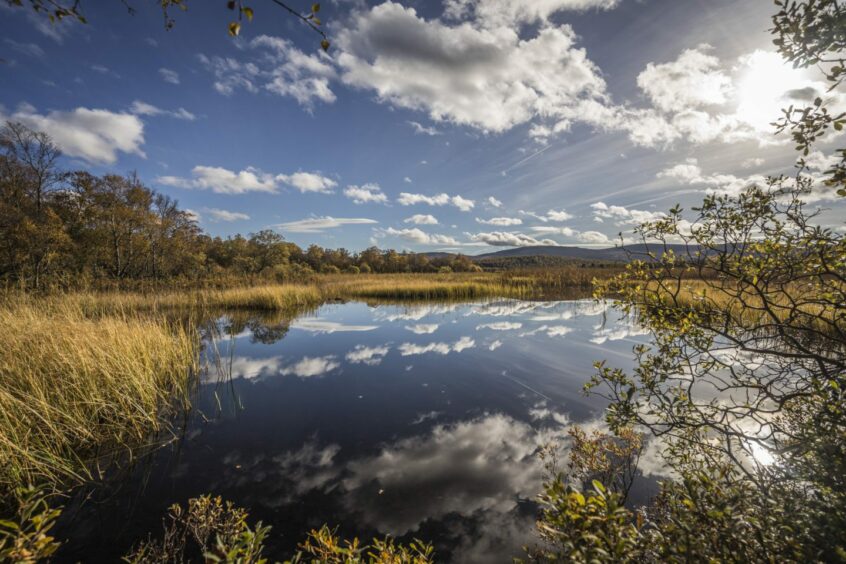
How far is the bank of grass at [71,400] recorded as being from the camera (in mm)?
4297

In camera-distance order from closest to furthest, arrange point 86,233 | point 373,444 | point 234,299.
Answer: point 373,444, point 234,299, point 86,233

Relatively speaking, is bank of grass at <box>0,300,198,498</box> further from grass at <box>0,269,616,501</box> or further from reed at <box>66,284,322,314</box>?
reed at <box>66,284,322,314</box>

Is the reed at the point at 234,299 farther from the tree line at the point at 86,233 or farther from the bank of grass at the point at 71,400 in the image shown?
the bank of grass at the point at 71,400

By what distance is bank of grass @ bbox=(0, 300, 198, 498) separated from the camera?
4.30 metres

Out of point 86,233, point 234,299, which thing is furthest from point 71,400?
point 86,233

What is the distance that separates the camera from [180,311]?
18.7 m

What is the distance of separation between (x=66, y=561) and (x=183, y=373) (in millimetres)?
4998

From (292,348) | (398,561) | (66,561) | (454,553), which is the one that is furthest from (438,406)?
(292,348)

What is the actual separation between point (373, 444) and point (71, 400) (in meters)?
5.12

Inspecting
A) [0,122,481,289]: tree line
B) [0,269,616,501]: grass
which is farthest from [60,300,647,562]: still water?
[0,122,481,289]: tree line

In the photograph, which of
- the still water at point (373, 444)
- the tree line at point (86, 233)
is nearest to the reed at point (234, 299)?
the tree line at point (86, 233)

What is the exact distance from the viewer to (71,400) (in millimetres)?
5516

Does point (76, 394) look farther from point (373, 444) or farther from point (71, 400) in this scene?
point (373, 444)

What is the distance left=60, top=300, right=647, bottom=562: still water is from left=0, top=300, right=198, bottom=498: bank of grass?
72cm
